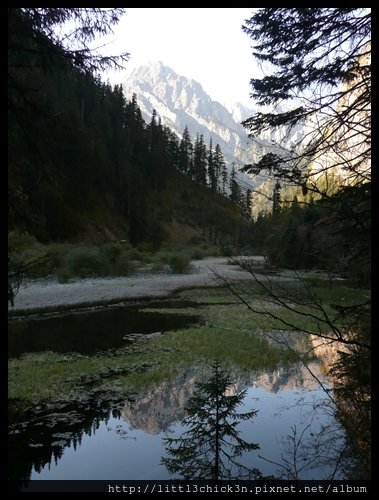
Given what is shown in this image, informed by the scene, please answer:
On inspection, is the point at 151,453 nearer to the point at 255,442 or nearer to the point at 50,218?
the point at 255,442

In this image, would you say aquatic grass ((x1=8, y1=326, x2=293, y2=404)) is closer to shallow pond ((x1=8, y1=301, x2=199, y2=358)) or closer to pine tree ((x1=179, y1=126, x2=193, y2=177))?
shallow pond ((x1=8, y1=301, x2=199, y2=358))

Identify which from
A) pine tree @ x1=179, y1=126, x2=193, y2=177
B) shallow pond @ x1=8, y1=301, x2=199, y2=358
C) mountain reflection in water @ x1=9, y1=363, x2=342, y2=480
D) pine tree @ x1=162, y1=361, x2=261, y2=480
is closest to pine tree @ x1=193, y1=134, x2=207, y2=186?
pine tree @ x1=179, y1=126, x2=193, y2=177

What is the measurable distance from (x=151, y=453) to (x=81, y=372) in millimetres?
3964

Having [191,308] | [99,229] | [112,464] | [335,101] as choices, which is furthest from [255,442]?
[99,229]

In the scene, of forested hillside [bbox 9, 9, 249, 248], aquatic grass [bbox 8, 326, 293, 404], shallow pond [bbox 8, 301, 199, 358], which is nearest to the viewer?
forested hillside [bbox 9, 9, 249, 248]

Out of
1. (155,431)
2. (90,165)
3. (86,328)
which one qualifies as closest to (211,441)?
(155,431)

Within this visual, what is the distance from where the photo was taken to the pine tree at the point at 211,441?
5832 millimetres

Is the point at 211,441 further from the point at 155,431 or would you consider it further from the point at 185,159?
the point at 185,159

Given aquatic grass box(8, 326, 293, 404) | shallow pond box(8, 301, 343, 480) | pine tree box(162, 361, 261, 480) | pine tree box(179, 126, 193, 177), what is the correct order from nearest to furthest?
pine tree box(162, 361, 261, 480) < shallow pond box(8, 301, 343, 480) < aquatic grass box(8, 326, 293, 404) < pine tree box(179, 126, 193, 177)

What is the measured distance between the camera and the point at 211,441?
662cm

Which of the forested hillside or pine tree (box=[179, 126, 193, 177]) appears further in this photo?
pine tree (box=[179, 126, 193, 177])

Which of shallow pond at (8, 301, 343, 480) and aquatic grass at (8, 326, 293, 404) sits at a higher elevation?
aquatic grass at (8, 326, 293, 404)

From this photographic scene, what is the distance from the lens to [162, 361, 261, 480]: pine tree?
5832mm

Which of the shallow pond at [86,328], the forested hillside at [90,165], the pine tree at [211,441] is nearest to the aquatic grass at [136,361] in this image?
the shallow pond at [86,328]
